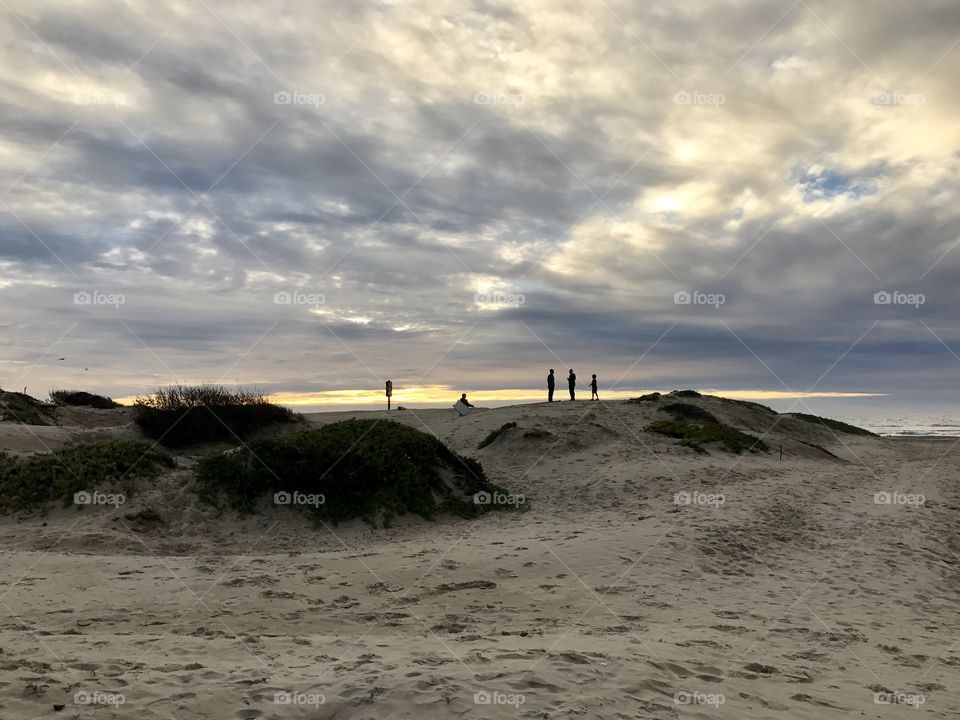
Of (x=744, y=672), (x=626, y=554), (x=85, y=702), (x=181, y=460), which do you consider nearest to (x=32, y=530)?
(x=181, y=460)

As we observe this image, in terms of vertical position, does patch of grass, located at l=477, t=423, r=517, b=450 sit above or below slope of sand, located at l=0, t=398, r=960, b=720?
above

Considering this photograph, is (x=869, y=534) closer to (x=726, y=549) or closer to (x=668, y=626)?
(x=726, y=549)

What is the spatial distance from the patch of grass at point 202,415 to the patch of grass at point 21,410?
5646 millimetres

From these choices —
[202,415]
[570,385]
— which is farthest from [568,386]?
[202,415]

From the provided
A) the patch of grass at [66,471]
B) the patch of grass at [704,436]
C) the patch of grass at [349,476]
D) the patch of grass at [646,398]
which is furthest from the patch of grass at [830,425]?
the patch of grass at [66,471]

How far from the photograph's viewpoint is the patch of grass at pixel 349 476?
637 inches

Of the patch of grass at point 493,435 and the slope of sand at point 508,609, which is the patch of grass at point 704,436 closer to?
the slope of sand at point 508,609

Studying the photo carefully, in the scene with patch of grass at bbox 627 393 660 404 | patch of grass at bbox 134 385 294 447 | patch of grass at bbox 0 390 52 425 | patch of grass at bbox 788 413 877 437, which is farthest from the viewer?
patch of grass at bbox 788 413 877 437

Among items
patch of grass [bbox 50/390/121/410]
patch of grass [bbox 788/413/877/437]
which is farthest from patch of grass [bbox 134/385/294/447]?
patch of grass [bbox 788/413/877/437]

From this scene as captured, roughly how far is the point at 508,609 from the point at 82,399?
131 feet

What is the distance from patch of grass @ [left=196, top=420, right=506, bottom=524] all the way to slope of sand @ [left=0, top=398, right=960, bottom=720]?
2.11 ft

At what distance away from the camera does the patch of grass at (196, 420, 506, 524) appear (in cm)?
1619

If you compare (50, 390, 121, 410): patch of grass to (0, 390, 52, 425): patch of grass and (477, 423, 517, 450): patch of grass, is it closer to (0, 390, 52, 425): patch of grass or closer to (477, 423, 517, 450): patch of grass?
(0, 390, 52, 425): patch of grass

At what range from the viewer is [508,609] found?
402 inches
